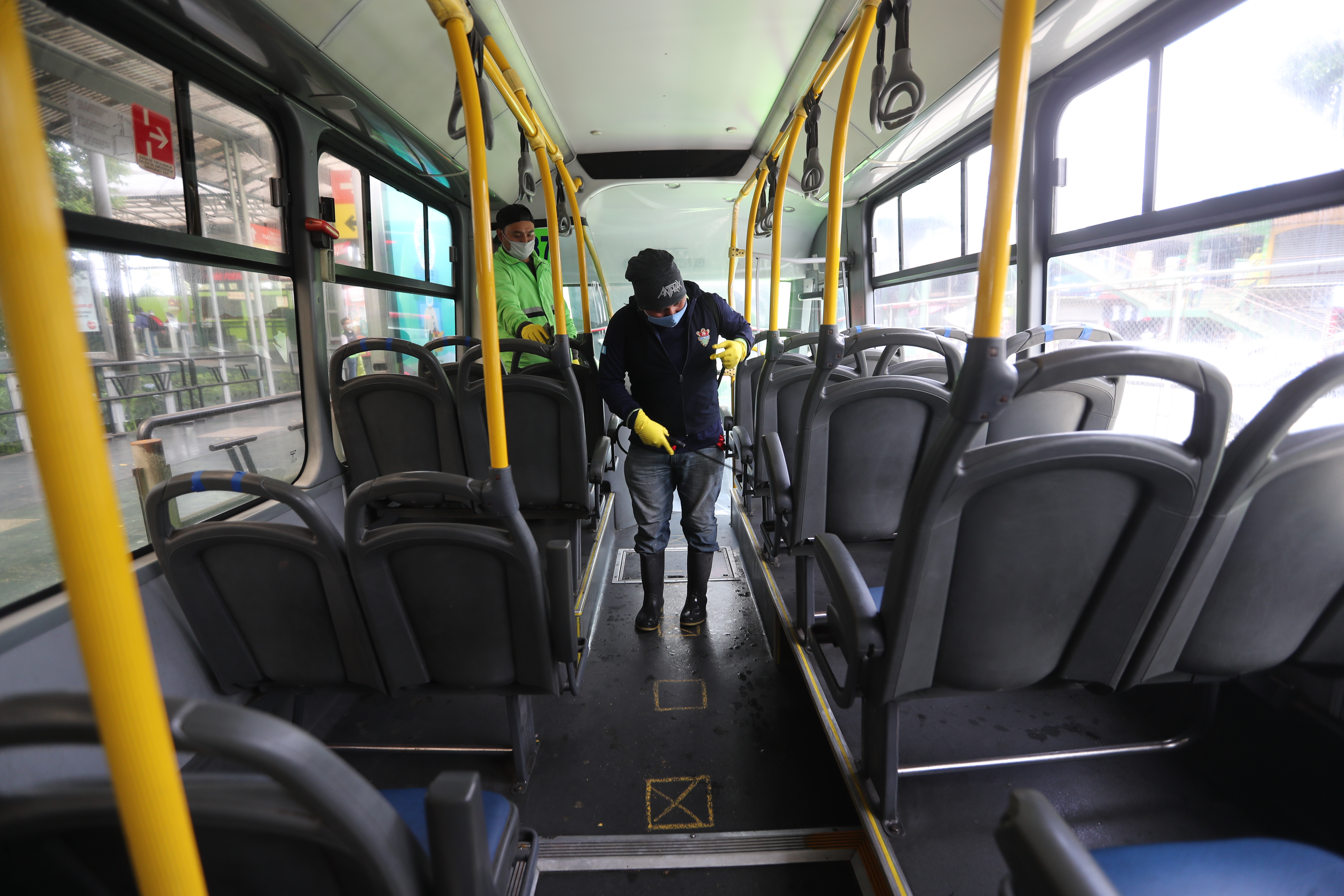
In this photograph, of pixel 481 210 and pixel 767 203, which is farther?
pixel 767 203

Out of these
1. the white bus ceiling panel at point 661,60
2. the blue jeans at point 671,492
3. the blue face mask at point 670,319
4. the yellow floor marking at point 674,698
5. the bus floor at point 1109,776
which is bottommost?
the yellow floor marking at point 674,698

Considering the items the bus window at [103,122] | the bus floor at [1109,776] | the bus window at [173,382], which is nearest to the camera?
the bus floor at [1109,776]

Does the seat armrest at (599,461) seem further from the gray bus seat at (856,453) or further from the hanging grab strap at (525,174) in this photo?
the hanging grab strap at (525,174)

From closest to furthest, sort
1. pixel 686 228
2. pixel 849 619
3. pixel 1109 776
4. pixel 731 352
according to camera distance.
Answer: pixel 849 619 → pixel 1109 776 → pixel 731 352 → pixel 686 228

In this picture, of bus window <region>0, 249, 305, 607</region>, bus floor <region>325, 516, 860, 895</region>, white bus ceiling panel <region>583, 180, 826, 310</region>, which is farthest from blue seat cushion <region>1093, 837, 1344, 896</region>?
white bus ceiling panel <region>583, 180, 826, 310</region>

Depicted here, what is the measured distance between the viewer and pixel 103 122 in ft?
6.74

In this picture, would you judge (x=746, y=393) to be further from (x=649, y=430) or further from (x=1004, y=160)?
(x=1004, y=160)

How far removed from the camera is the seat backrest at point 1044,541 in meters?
1.16

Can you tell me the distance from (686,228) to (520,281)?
3800 mm

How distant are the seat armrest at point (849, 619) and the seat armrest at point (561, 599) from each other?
741 mm

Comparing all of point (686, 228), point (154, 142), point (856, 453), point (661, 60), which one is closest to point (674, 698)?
point (856, 453)

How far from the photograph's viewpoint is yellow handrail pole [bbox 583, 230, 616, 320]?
532cm

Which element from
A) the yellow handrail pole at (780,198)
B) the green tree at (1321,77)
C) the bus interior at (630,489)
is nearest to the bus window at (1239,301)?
the bus interior at (630,489)

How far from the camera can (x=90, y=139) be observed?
2.02 metres
